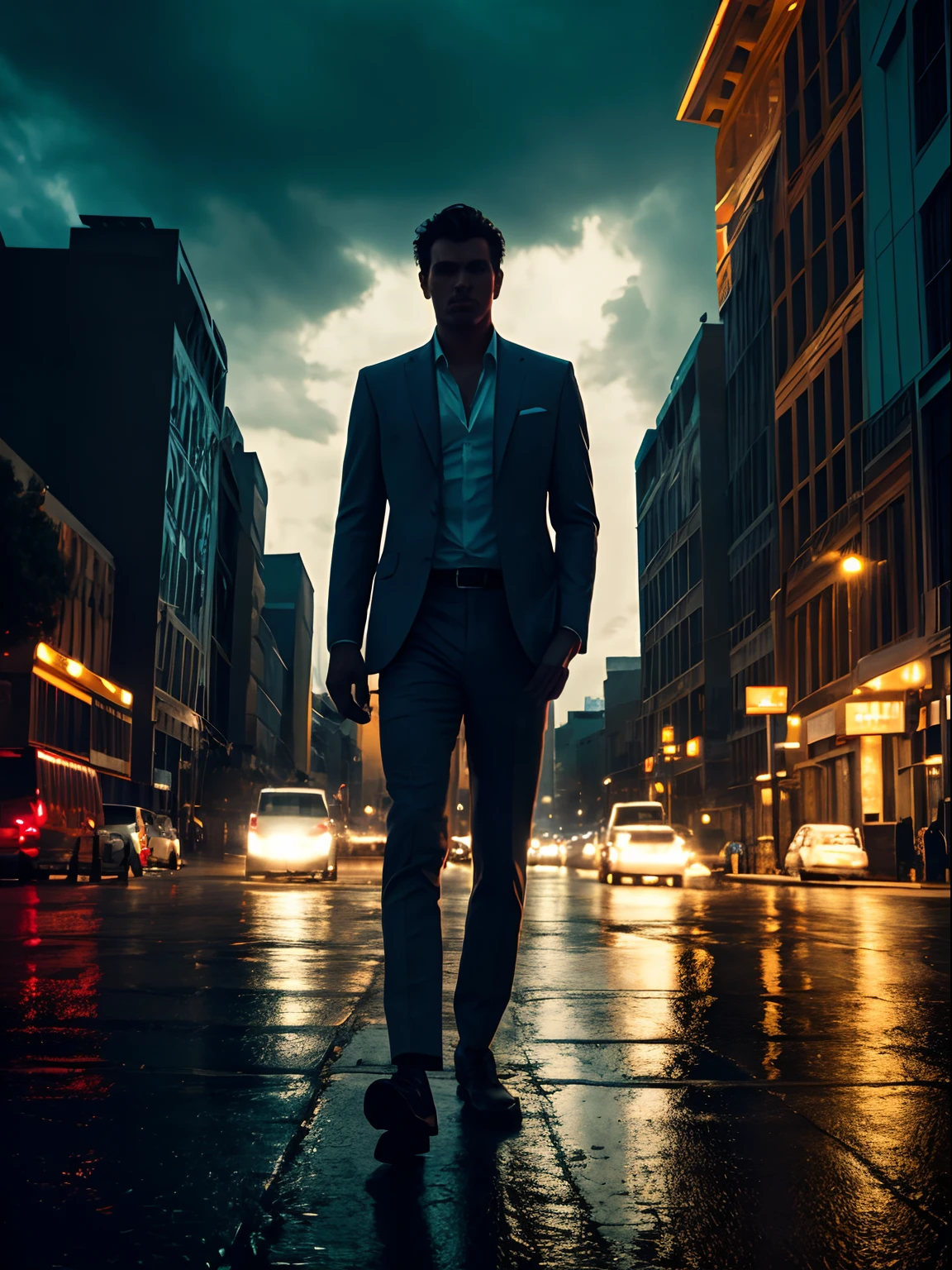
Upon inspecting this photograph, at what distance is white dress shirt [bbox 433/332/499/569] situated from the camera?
3.78 m

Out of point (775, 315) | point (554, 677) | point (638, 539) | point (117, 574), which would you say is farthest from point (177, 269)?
point (554, 677)

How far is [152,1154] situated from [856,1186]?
56.1 inches

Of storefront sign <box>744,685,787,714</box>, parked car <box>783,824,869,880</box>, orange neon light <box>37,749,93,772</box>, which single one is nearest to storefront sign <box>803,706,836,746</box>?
storefront sign <box>744,685,787,714</box>

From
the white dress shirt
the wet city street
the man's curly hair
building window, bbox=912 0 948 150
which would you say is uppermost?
building window, bbox=912 0 948 150

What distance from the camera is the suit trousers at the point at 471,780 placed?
3.53 metres

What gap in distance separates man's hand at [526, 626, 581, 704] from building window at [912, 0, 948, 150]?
1405 inches

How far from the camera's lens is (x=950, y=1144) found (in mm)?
3289

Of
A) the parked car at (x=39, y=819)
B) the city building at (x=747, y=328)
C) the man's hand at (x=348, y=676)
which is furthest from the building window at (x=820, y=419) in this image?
the man's hand at (x=348, y=676)

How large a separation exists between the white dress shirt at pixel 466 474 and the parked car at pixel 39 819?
65.3 ft

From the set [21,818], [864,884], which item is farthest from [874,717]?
[21,818]

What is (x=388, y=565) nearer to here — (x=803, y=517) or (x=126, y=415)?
(x=803, y=517)

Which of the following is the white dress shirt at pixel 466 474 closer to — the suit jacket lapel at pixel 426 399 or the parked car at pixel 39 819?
the suit jacket lapel at pixel 426 399

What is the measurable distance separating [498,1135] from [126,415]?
6769cm

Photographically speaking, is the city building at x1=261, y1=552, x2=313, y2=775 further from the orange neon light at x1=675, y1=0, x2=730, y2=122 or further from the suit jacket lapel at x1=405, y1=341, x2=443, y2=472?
the suit jacket lapel at x1=405, y1=341, x2=443, y2=472
